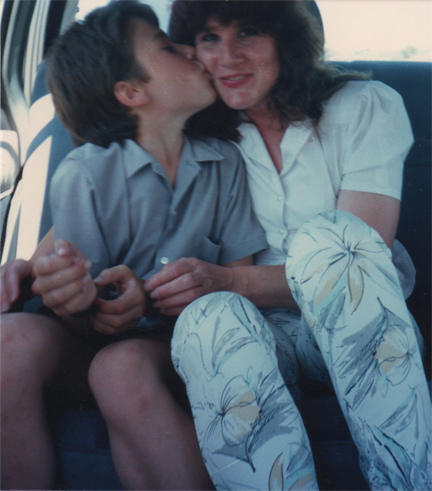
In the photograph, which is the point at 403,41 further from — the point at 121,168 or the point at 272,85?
the point at 121,168

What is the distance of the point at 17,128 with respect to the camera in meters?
0.76

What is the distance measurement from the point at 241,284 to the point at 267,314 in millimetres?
61

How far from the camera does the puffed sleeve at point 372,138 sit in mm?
609

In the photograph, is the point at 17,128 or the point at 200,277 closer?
the point at 200,277

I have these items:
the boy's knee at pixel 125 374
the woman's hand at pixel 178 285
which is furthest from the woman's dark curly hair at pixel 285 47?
the boy's knee at pixel 125 374

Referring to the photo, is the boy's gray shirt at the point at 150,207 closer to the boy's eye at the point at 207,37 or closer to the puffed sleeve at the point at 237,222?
the puffed sleeve at the point at 237,222

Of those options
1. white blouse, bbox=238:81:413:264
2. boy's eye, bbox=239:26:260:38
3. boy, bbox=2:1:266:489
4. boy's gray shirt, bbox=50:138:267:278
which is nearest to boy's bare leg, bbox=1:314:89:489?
boy, bbox=2:1:266:489

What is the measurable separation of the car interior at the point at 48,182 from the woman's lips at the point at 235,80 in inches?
7.4

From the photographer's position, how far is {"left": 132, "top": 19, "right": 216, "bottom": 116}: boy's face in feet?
1.96

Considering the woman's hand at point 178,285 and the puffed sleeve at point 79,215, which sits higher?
the puffed sleeve at point 79,215

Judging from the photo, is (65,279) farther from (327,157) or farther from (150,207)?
(327,157)

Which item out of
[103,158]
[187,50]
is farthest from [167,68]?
[103,158]

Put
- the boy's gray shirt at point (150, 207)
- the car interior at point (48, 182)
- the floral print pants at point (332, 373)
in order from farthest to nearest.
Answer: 1. the boy's gray shirt at point (150, 207)
2. the car interior at point (48, 182)
3. the floral print pants at point (332, 373)

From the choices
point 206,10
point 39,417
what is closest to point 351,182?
point 206,10
